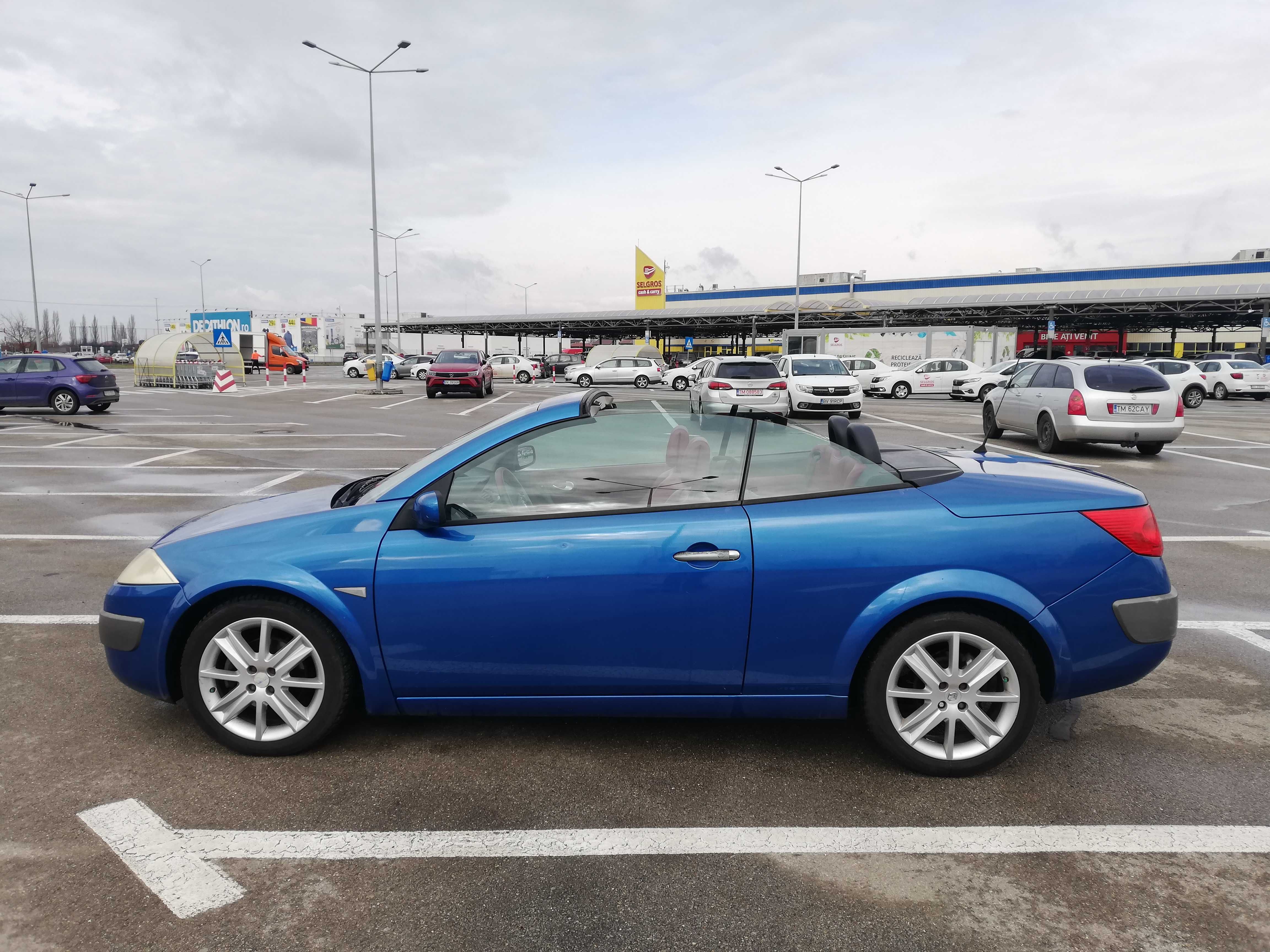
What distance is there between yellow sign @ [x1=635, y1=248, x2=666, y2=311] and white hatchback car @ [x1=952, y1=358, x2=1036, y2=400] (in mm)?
60276

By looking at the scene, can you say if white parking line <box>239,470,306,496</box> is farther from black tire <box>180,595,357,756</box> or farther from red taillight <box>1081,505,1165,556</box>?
red taillight <box>1081,505,1165,556</box>

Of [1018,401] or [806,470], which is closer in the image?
[806,470]

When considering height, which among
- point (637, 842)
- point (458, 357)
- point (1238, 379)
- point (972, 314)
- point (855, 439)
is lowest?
point (637, 842)

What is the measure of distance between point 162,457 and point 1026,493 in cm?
1257

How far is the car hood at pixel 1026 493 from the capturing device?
10.4 ft

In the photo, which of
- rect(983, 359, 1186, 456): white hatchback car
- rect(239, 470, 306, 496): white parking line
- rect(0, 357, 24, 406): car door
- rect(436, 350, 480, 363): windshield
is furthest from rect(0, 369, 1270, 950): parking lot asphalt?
rect(436, 350, 480, 363): windshield

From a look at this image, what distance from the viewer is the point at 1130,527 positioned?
320 centimetres

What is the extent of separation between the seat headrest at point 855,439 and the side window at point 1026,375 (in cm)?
1171

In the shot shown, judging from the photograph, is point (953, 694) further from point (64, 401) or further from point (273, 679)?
point (64, 401)

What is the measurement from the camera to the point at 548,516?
325 cm

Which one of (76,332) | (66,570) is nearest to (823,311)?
(66,570)

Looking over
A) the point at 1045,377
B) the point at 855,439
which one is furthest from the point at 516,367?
the point at 855,439

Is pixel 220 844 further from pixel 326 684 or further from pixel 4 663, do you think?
pixel 4 663

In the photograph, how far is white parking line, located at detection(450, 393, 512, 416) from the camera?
2198cm
